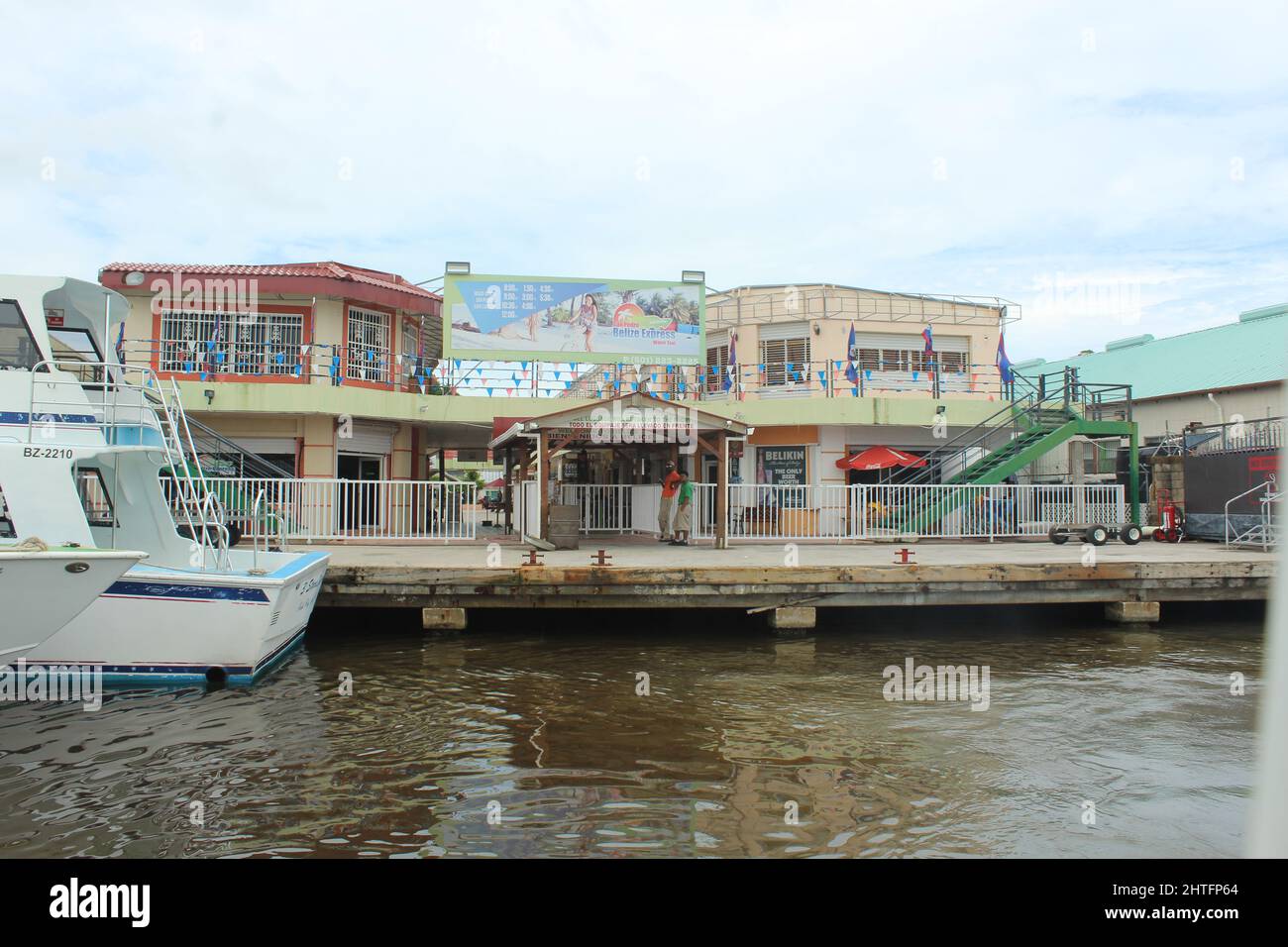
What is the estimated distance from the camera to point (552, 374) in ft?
82.6

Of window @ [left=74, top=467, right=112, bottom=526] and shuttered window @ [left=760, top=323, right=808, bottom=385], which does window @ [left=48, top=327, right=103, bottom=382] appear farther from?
shuttered window @ [left=760, top=323, right=808, bottom=385]

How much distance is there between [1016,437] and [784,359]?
23.8 ft

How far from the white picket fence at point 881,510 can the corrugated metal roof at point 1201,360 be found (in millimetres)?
9883

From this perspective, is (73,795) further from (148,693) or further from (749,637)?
(749,637)

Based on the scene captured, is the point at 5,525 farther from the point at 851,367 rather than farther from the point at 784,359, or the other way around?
the point at 851,367

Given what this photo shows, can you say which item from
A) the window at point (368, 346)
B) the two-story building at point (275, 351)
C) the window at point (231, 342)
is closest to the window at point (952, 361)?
the two-story building at point (275, 351)

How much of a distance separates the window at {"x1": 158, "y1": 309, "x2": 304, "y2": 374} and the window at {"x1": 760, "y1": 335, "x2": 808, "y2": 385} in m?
13.4

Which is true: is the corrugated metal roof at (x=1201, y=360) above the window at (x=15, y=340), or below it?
above

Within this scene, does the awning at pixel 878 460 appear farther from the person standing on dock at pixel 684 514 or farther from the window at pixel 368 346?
the window at pixel 368 346

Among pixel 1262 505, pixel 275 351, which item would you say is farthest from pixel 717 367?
pixel 1262 505

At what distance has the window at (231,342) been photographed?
22.5 metres

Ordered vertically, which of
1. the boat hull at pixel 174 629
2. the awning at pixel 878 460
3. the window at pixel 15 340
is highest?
the window at pixel 15 340

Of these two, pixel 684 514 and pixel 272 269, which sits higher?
pixel 272 269
